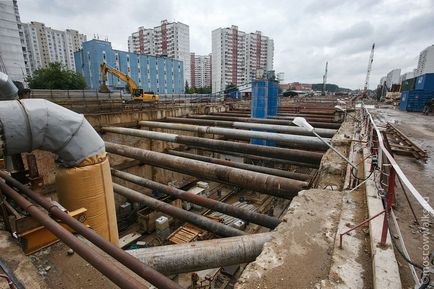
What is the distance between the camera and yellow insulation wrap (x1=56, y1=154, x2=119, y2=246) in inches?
119

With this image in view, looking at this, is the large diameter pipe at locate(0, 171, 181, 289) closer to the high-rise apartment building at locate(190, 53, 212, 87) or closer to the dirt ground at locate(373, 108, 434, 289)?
the dirt ground at locate(373, 108, 434, 289)

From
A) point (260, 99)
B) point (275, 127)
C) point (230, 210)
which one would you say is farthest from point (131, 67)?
point (230, 210)

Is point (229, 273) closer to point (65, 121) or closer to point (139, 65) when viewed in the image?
point (65, 121)

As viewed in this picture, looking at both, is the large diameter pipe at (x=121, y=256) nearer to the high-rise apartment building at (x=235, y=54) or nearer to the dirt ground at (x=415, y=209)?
the dirt ground at (x=415, y=209)

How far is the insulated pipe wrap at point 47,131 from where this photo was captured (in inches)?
97.2

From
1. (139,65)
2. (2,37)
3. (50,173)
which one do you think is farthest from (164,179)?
(139,65)

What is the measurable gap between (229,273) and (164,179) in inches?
209

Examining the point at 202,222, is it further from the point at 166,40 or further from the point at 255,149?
the point at 166,40

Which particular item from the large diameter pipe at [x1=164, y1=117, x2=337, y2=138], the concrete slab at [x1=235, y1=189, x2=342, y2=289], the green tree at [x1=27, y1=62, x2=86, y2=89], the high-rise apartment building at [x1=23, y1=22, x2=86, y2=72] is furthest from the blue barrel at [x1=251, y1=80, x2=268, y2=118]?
the high-rise apartment building at [x1=23, y1=22, x2=86, y2=72]

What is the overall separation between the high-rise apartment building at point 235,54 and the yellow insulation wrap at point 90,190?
7001 cm

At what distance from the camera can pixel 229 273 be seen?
7.73 m

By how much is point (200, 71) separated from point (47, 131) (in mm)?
95920

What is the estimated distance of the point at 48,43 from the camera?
72.4 m

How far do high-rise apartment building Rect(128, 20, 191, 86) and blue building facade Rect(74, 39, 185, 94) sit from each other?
14.0 m
